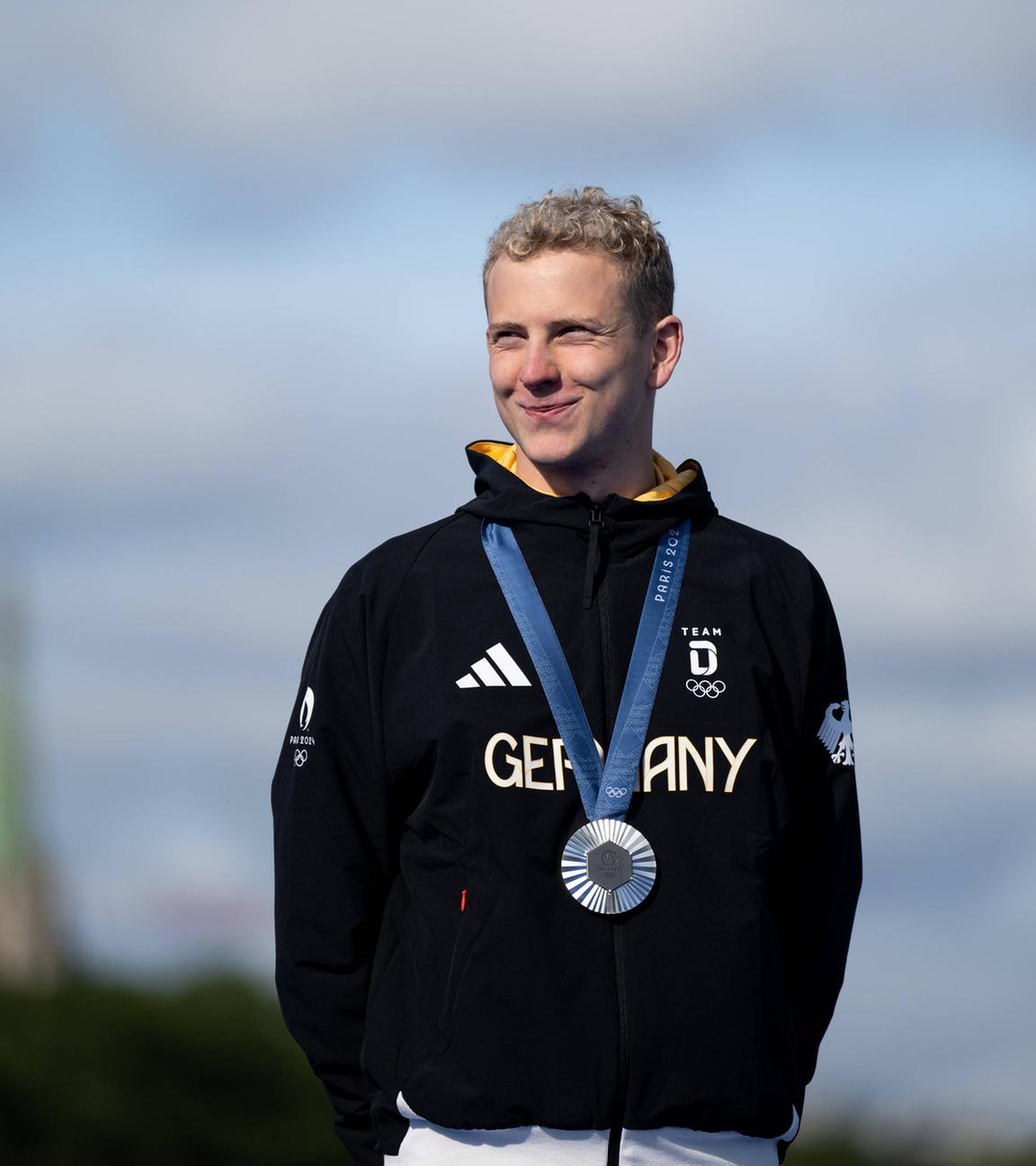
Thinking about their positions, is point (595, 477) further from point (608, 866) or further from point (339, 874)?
point (339, 874)

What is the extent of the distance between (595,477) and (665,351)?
348 mm

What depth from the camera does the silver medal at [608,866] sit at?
149 inches

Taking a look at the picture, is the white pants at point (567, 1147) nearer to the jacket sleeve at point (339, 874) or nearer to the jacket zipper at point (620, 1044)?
the jacket zipper at point (620, 1044)

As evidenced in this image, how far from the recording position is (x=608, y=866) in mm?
3811

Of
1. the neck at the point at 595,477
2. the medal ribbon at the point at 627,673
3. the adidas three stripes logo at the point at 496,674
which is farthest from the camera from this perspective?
the neck at the point at 595,477

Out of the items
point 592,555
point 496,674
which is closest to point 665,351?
point 592,555

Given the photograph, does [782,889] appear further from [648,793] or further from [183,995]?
[183,995]

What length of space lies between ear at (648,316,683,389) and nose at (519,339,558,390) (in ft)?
0.92

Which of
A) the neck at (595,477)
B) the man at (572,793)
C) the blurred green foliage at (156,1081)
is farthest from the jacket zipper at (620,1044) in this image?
the blurred green foliage at (156,1081)

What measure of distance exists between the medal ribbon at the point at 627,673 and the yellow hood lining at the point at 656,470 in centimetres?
10

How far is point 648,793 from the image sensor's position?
154 inches

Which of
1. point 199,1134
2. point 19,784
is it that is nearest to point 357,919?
point 199,1134

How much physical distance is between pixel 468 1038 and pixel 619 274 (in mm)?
1707

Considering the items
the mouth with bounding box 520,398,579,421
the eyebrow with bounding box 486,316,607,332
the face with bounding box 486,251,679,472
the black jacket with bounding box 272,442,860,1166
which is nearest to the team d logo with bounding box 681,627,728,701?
the black jacket with bounding box 272,442,860,1166
